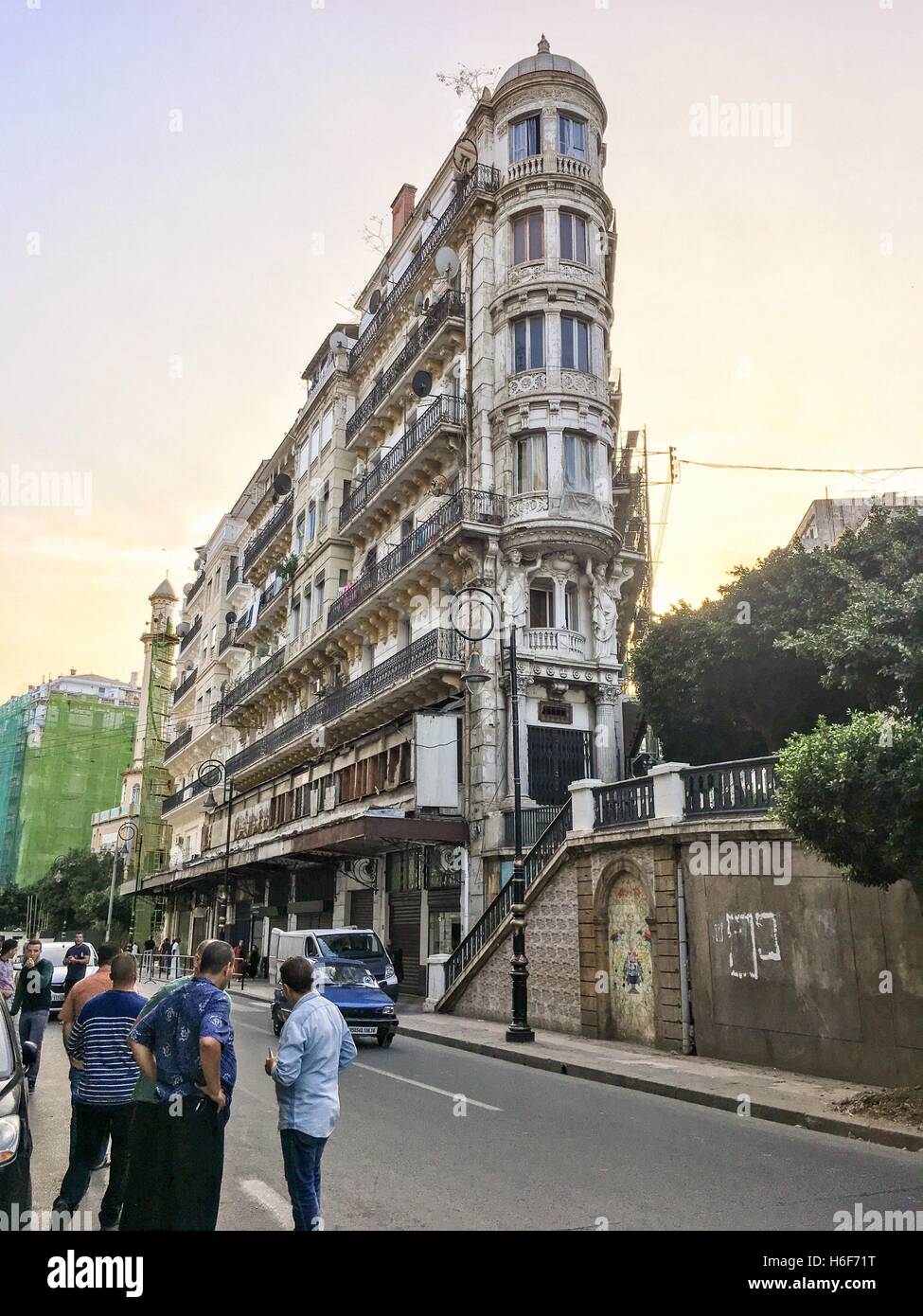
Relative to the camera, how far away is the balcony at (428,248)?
3105 cm

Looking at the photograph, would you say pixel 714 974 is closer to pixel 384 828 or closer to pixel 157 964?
pixel 384 828

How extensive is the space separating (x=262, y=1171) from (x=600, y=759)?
20.1 metres

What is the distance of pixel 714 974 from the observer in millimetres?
15344

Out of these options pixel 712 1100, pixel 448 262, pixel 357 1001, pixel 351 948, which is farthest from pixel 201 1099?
pixel 448 262

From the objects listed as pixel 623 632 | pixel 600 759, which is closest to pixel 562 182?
pixel 623 632

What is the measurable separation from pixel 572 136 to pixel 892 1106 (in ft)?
96.4

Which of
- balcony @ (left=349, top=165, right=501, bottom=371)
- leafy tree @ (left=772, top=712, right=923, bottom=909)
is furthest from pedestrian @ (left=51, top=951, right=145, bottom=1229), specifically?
balcony @ (left=349, top=165, right=501, bottom=371)

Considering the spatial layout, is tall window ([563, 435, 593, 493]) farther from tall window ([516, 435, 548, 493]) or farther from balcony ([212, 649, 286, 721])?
balcony ([212, 649, 286, 721])

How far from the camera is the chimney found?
39.3 m

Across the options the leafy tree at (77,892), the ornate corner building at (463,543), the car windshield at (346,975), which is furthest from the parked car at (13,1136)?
the leafy tree at (77,892)

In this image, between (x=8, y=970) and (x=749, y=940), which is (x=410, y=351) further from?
(x=8, y=970)

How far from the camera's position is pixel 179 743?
61.2 metres
